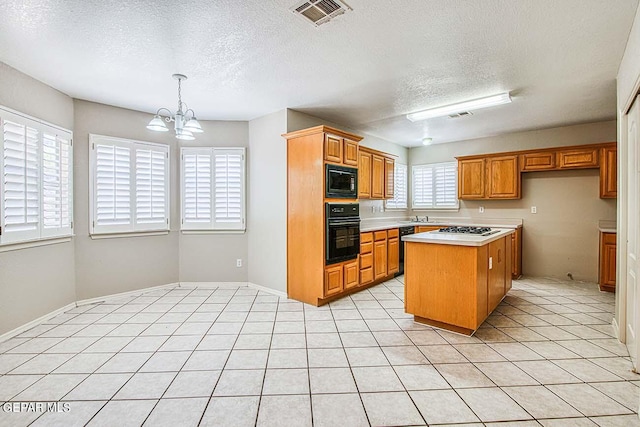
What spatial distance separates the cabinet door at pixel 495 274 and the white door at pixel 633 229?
1068 millimetres

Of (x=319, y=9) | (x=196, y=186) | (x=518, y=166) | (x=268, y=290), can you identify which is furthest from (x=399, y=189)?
(x=319, y=9)

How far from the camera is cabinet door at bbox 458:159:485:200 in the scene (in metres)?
5.70

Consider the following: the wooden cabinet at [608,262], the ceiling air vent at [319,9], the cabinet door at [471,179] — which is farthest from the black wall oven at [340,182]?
the wooden cabinet at [608,262]

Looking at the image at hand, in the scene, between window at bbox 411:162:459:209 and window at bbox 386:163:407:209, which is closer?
window at bbox 411:162:459:209

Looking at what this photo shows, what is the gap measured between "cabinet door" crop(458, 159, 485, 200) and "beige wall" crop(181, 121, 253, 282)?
4.13 m

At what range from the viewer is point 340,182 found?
407 centimetres

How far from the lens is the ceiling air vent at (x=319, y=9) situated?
2.03 metres

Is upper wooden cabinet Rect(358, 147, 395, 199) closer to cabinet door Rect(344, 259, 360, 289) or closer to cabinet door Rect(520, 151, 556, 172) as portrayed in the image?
cabinet door Rect(344, 259, 360, 289)

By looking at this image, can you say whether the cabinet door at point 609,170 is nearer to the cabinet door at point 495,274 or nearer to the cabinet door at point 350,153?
the cabinet door at point 495,274

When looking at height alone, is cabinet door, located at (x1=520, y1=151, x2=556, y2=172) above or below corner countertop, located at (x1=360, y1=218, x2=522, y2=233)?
above

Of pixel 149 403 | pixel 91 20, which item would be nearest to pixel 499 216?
pixel 149 403

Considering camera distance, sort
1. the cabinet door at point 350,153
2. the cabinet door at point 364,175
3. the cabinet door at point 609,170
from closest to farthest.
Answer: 1. the cabinet door at point 350,153
2. the cabinet door at point 609,170
3. the cabinet door at point 364,175

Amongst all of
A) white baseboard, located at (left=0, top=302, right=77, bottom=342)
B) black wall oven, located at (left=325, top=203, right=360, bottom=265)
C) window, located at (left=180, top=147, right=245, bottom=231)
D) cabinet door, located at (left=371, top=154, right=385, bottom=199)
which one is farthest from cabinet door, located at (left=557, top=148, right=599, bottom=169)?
white baseboard, located at (left=0, top=302, right=77, bottom=342)

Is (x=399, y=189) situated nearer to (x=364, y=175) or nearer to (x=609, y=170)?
(x=364, y=175)
